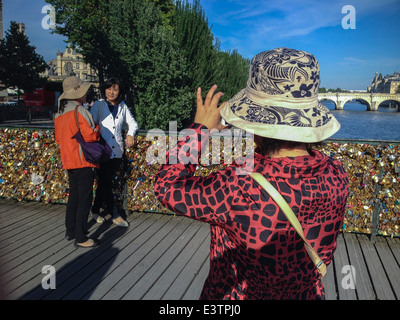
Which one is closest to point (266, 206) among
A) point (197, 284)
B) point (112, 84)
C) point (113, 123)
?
point (197, 284)

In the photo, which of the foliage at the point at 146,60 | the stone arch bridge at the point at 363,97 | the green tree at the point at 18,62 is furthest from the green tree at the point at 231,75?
the stone arch bridge at the point at 363,97

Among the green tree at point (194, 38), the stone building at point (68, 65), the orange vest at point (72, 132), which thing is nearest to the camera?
the orange vest at point (72, 132)

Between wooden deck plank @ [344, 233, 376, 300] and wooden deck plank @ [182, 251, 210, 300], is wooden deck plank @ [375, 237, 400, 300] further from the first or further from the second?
wooden deck plank @ [182, 251, 210, 300]

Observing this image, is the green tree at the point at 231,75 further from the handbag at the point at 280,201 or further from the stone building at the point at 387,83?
the stone building at the point at 387,83

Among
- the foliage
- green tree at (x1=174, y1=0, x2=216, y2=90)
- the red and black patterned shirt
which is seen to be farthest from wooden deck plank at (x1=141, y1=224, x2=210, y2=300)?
green tree at (x1=174, y1=0, x2=216, y2=90)

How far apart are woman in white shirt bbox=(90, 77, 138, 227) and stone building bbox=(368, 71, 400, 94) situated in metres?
158

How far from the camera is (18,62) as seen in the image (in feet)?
104

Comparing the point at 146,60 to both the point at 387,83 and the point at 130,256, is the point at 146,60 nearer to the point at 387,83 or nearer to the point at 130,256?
the point at 130,256

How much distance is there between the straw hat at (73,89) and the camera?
361cm

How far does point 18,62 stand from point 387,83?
157222mm

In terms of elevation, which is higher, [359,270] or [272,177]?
[272,177]

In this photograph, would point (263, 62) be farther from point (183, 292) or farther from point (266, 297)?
point (183, 292)

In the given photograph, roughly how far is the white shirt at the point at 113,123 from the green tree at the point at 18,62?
107 feet
